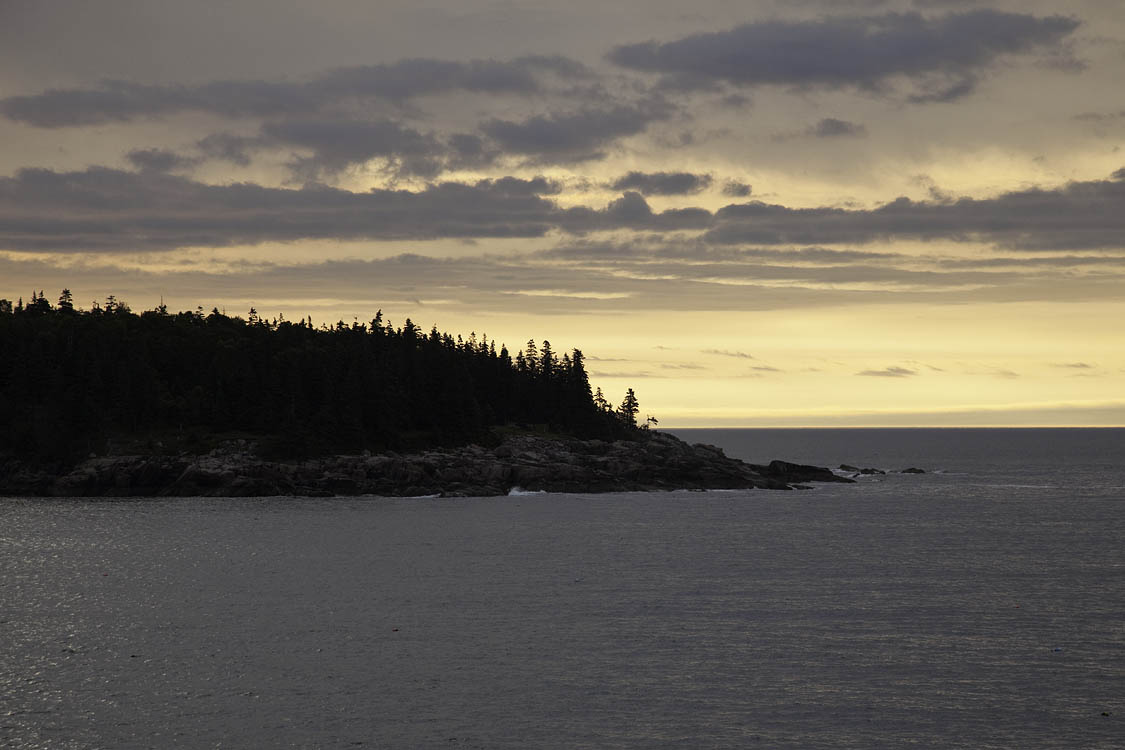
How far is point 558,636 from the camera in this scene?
5147 cm

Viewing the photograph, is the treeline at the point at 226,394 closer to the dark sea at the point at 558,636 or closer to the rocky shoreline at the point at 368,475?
the rocky shoreline at the point at 368,475

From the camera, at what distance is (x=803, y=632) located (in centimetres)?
5241

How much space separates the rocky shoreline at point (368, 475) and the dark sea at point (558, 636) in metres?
35.7

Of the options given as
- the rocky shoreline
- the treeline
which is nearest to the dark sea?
the rocky shoreline

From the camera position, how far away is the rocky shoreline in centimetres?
13688

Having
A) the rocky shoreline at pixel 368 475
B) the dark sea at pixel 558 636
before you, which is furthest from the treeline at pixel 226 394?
the dark sea at pixel 558 636

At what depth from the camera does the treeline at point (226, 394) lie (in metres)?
147

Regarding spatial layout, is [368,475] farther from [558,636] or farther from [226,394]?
[558,636]

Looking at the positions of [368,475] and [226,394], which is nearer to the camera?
[368,475]

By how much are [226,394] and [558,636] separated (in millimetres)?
122747

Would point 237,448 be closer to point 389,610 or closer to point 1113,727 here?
point 389,610

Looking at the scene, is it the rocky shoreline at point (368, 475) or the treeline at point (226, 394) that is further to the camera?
the treeline at point (226, 394)

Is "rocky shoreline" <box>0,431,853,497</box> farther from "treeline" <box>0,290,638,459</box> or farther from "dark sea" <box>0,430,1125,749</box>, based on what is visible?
"dark sea" <box>0,430,1125,749</box>

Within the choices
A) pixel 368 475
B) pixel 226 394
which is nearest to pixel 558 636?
pixel 368 475
